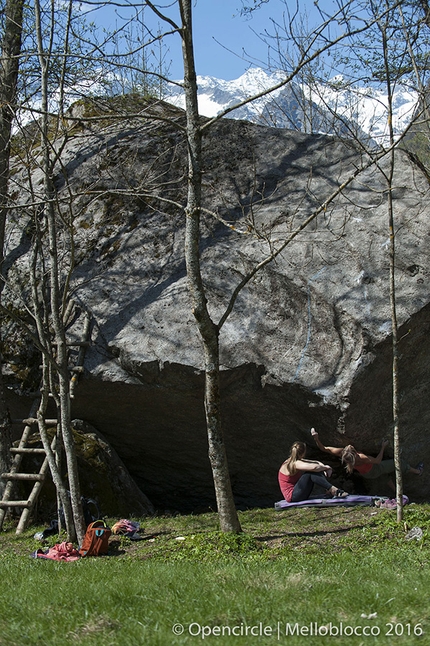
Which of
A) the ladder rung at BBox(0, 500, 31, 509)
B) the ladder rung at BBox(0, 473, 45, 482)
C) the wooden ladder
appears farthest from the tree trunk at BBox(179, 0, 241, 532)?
the ladder rung at BBox(0, 500, 31, 509)

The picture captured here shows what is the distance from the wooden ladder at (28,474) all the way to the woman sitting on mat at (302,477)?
11.6 feet

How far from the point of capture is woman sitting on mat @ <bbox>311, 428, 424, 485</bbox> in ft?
32.6

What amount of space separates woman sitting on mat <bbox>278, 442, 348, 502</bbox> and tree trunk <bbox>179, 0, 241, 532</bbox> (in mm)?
2529

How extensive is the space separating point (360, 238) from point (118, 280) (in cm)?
404

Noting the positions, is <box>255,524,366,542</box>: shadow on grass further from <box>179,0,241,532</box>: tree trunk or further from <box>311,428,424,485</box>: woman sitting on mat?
<box>311,428,424,485</box>: woman sitting on mat

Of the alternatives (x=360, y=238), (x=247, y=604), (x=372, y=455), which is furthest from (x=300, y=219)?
(x=247, y=604)

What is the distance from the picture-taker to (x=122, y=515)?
1055 centimetres

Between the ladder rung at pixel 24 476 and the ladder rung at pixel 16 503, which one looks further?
the ladder rung at pixel 24 476

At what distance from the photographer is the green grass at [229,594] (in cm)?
396

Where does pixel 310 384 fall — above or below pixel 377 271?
below

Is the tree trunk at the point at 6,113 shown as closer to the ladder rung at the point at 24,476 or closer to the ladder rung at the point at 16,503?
the ladder rung at the point at 24,476

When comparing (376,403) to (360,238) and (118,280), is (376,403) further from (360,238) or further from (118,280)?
(118,280)

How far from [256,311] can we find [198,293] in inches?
108

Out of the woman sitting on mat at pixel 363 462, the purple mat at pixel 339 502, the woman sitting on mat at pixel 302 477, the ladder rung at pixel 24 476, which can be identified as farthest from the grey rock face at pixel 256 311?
the ladder rung at pixel 24 476
